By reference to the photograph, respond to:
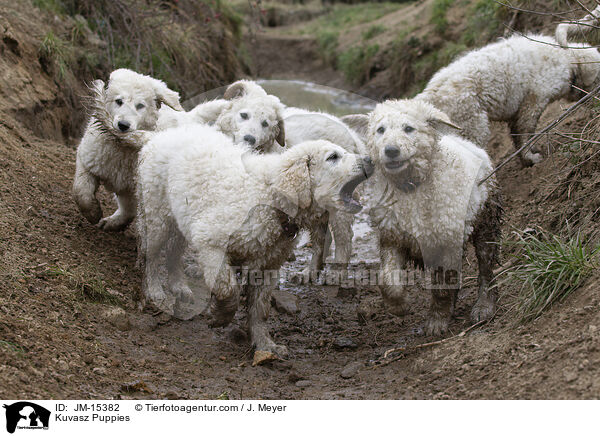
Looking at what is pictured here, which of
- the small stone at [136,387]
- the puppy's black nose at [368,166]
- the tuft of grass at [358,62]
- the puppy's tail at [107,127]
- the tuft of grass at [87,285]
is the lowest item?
the tuft of grass at [358,62]

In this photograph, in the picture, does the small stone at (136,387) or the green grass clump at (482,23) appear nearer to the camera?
the small stone at (136,387)

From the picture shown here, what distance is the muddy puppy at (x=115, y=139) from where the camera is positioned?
6.04 meters

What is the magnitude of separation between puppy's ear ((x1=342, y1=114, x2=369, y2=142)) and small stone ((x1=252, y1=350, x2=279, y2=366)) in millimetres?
1876

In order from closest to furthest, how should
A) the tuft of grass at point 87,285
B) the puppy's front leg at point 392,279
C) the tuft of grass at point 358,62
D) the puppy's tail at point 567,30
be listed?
the puppy's front leg at point 392,279 → the tuft of grass at point 87,285 → the puppy's tail at point 567,30 → the tuft of grass at point 358,62

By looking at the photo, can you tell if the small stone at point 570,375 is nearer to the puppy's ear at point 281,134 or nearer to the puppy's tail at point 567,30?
the puppy's ear at point 281,134

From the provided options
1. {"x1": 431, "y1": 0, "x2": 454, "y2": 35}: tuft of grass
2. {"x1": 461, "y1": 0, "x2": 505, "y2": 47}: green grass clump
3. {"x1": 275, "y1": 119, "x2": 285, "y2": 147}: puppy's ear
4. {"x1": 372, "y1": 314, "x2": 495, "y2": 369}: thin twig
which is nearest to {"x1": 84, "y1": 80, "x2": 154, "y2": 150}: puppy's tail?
{"x1": 275, "y1": 119, "x2": 285, "y2": 147}: puppy's ear

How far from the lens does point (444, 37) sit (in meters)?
12.2

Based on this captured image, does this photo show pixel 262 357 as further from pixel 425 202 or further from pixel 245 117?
pixel 245 117

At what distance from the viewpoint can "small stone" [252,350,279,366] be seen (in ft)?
15.5

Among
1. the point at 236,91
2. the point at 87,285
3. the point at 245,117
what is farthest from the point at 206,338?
the point at 236,91

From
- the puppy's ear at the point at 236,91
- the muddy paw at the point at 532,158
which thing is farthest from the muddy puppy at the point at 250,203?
the muddy paw at the point at 532,158
